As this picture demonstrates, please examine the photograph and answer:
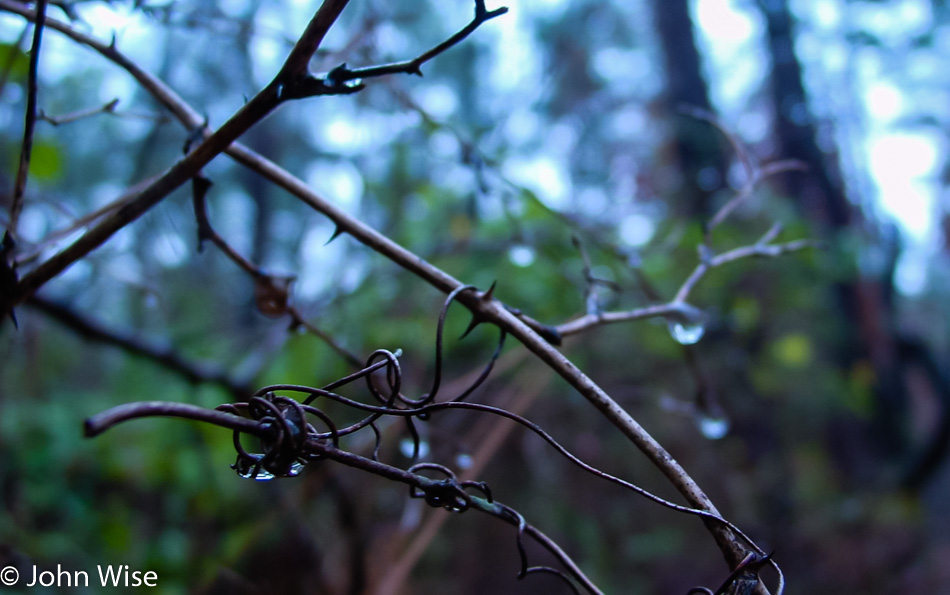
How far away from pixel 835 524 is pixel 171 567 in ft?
7.60

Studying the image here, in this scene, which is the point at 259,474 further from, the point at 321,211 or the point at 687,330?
the point at 687,330

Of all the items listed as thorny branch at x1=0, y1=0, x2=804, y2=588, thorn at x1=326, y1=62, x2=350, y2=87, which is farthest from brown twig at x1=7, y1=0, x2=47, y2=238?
thorn at x1=326, y1=62, x2=350, y2=87

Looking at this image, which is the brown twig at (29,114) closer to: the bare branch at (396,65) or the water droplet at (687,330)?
the bare branch at (396,65)

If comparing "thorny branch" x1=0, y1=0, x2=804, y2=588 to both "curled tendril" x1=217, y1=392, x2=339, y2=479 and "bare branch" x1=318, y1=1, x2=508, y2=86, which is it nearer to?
"bare branch" x1=318, y1=1, x2=508, y2=86

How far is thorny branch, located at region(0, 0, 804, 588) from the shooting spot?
0.28 m

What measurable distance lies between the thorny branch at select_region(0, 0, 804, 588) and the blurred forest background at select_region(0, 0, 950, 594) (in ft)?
0.41

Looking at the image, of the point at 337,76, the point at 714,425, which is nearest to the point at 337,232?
the point at 337,76

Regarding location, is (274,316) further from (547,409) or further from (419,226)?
(547,409)

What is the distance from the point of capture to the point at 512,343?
57.1 inches

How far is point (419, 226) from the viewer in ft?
6.37

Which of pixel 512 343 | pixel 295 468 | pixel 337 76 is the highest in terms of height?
pixel 512 343

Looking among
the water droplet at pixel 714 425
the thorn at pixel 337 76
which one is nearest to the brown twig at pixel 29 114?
the thorn at pixel 337 76

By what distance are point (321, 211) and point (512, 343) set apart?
41.9 inches

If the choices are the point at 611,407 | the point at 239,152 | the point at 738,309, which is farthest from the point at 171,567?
the point at 738,309
